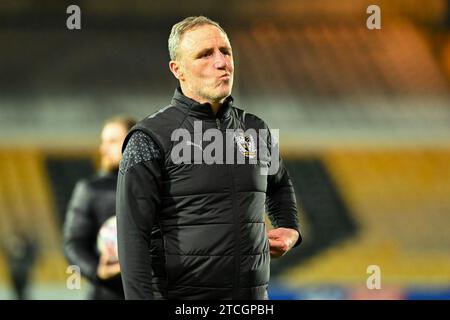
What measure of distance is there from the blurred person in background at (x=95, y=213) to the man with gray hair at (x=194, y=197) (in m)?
1.40

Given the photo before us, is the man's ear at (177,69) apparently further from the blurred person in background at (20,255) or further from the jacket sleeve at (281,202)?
the blurred person in background at (20,255)

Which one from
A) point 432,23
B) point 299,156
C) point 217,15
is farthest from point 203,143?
point 432,23

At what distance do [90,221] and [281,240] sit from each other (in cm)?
150

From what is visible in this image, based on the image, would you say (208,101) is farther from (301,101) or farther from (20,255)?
(301,101)

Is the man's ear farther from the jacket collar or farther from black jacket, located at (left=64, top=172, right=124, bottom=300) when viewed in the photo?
black jacket, located at (left=64, top=172, right=124, bottom=300)

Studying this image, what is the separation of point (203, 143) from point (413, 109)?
7.33m

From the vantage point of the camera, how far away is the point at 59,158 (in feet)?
28.2

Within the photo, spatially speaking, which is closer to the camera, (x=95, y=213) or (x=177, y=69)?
(x=177, y=69)

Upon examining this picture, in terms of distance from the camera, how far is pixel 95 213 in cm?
346

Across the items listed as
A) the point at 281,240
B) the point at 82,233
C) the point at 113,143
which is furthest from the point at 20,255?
the point at 281,240

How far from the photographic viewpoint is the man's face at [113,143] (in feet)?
11.3

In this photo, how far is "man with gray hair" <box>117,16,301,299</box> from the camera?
1955 millimetres

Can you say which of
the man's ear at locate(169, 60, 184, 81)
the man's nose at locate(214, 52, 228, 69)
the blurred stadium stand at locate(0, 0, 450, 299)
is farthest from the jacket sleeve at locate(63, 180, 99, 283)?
the blurred stadium stand at locate(0, 0, 450, 299)

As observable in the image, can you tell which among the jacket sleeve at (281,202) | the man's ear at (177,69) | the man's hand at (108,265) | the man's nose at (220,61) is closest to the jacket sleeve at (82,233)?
the man's hand at (108,265)
